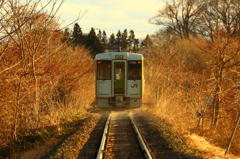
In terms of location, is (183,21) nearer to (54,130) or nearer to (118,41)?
(54,130)

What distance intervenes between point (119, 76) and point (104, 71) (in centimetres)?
82

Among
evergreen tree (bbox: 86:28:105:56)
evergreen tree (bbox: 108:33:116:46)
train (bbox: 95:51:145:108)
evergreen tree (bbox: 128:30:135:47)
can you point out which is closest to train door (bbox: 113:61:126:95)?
train (bbox: 95:51:145:108)

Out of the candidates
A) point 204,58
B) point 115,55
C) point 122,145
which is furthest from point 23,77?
point 204,58

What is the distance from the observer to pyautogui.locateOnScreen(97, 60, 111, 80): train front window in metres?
13.7

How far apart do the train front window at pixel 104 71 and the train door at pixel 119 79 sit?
0.37 meters

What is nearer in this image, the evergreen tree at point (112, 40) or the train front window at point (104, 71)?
the train front window at point (104, 71)

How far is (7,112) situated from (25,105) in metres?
1.03

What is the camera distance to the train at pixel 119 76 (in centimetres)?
1369

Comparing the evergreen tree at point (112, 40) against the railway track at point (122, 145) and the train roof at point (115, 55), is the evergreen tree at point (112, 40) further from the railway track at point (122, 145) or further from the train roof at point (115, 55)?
the railway track at point (122, 145)

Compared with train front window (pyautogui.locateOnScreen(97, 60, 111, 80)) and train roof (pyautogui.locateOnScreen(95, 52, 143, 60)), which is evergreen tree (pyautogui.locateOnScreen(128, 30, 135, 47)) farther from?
train front window (pyautogui.locateOnScreen(97, 60, 111, 80))

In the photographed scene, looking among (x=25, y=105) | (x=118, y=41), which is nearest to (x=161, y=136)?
(x=25, y=105)

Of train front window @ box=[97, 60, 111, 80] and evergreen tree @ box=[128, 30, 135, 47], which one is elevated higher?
evergreen tree @ box=[128, 30, 135, 47]

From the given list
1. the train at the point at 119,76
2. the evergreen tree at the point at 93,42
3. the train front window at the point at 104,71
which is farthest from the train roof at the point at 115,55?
the evergreen tree at the point at 93,42

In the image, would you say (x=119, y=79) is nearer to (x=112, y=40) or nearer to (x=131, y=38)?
(x=112, y=40)
